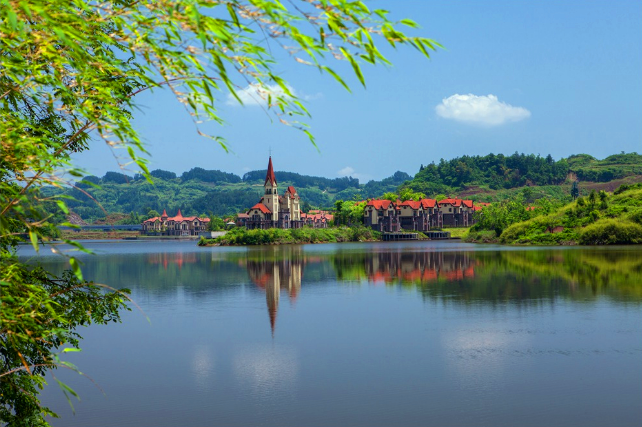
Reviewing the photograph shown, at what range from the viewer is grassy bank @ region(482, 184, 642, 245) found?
68875mm

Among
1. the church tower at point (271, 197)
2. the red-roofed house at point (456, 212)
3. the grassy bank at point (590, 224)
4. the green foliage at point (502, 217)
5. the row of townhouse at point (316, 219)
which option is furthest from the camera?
the row of townhouse at point (316, 219)

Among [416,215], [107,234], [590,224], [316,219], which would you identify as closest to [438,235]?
[416,215]

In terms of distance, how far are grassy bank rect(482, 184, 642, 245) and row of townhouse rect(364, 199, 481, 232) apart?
41.1 metres

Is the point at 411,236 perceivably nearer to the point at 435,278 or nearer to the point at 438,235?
the point at 438,235

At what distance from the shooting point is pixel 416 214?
427 ft

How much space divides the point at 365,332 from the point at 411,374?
562 centimetres

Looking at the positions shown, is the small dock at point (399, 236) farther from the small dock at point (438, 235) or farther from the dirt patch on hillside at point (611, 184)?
the dirt patch on hillside at point (611, 184)

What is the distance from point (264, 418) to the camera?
1256 centimetres

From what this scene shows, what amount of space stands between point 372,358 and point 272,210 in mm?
111487

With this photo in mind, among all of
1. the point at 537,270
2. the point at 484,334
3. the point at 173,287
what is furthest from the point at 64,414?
the point at 537,270

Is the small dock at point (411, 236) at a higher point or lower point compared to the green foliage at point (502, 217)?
lower

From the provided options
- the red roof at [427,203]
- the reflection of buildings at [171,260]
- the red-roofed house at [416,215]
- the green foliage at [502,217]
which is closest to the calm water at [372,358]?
the reflection of buildings at [171,260]

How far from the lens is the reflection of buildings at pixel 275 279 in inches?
1134

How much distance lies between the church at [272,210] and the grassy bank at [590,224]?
173 ft
